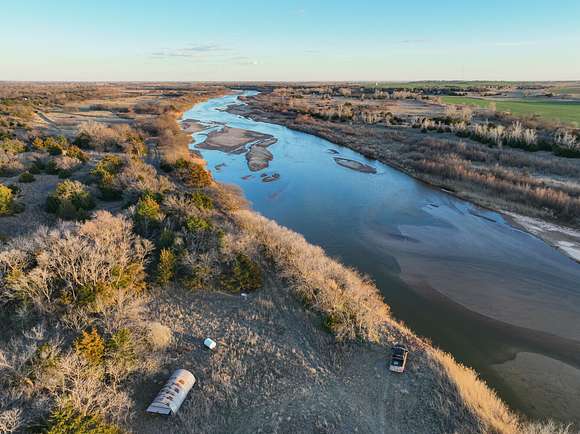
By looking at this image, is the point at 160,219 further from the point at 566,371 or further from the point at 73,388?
the point at 566,371

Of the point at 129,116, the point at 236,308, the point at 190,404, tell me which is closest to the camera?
the point at 190,404

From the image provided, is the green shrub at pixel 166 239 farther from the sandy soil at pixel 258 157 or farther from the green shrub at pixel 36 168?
the sandy soil at pixel 258 157

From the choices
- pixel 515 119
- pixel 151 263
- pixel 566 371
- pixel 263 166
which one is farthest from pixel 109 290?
pixel 515 119

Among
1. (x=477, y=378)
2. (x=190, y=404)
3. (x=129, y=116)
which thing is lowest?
(x=477, y=378)

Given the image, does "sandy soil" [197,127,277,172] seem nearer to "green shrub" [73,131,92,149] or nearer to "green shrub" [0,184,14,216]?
"green shrub" [73,131,92,149]

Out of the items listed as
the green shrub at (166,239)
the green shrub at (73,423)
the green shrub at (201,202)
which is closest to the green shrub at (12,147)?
the green shrub at (201,202)

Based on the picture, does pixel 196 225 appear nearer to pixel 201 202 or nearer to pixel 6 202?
pixel 201 202

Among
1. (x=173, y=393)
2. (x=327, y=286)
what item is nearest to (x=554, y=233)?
(x=327, y=286)
